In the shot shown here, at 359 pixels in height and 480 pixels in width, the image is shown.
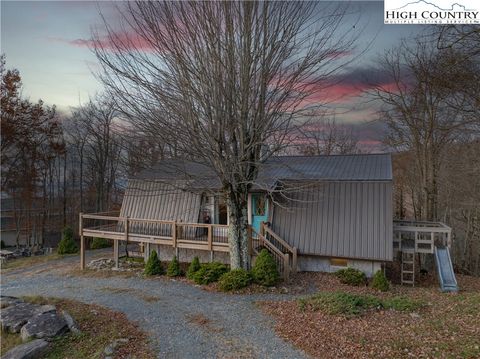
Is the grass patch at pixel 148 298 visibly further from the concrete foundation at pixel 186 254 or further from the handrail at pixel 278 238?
the handrail at pixel 278 238

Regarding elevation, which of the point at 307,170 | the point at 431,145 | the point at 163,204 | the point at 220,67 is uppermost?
the point at 220,67

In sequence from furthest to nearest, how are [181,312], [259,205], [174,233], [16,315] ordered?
[259,205] < [174,233] < [181,312] < [16,315]

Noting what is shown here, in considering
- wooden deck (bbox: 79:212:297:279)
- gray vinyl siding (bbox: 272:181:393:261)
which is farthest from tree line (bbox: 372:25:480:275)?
wooden deck (bbox: 79:212:297:279)

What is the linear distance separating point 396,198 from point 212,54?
1624 cm

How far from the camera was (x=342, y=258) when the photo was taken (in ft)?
35.1

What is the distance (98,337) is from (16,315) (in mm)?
2634

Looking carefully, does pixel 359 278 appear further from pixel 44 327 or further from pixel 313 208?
pixel 44 327

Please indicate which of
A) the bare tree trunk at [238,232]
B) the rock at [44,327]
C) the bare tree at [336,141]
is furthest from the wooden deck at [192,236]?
the bare tree at [336,141]

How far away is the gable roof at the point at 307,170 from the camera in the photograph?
1125 centimetres

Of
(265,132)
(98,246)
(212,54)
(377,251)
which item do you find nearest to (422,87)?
(377,251)

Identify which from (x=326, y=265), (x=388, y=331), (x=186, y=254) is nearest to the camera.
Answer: (x=388, y=331)

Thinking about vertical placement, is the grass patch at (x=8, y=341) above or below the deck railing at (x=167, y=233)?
below

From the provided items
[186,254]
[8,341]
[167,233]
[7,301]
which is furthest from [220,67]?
[7,301]

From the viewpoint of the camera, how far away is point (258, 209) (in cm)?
1238
